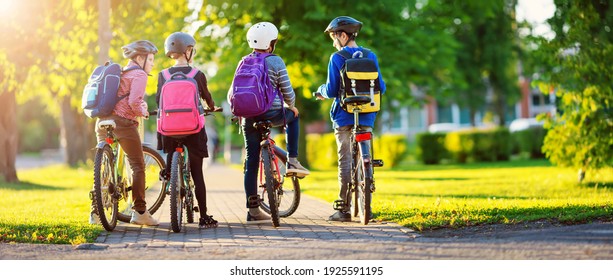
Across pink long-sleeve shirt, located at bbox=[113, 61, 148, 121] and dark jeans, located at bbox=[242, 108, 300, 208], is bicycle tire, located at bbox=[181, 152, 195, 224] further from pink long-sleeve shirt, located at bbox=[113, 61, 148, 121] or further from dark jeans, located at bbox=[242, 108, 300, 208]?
pink long-sleeve shirt, located at bbox=[113, 61, 148, 121]

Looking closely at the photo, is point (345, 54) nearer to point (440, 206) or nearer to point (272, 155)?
point (272, 155)

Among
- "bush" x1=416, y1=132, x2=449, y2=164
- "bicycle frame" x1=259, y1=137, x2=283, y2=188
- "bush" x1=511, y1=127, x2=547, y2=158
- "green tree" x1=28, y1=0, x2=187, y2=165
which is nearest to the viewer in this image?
"bicycle frame" x1=259, y1=137, x2=283, y2=188

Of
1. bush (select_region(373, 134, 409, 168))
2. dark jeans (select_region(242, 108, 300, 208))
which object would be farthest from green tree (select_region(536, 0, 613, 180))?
bush (select_region(373, 134, 409, 168))

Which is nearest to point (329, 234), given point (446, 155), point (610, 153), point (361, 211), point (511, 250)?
point (361, 211)

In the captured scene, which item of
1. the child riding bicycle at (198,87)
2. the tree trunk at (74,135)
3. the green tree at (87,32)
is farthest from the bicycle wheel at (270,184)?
the tree trunk at (74,135)

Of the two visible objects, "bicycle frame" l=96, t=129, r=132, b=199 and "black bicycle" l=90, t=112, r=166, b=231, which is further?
"bicycle frame" l=96, t=129, r=132, b=199

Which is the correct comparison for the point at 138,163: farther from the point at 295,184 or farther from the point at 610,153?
Answer: the point at 610,153

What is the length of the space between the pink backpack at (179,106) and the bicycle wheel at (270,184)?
0.65m

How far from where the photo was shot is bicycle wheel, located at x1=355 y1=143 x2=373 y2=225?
8344 millimetres

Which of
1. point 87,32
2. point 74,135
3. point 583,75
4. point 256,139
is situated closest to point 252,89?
point 256,139

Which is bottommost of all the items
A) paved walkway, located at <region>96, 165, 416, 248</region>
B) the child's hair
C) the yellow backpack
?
paved walkway, located at <region>96, 165, 416, 248</region>

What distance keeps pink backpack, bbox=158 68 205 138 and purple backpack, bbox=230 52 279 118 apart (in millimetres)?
352
